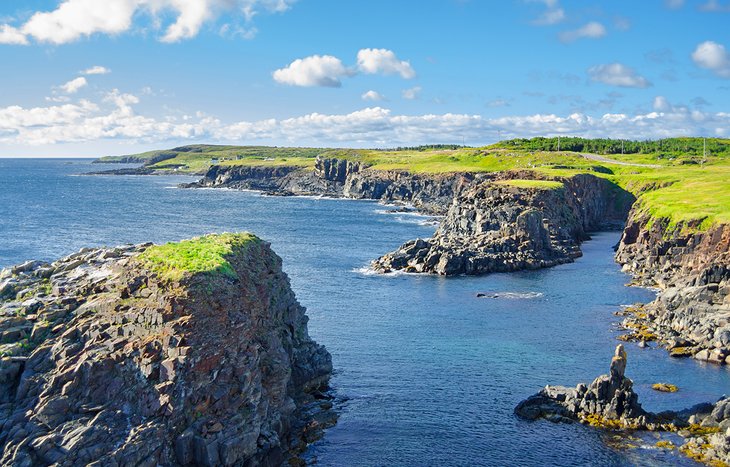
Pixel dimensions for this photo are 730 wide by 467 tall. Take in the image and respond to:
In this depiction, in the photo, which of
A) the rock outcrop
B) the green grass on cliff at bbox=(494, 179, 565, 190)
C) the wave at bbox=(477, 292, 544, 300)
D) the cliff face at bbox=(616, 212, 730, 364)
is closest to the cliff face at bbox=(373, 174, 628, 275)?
the green grass on cliff at bbox=(494, 179, 565, 190)

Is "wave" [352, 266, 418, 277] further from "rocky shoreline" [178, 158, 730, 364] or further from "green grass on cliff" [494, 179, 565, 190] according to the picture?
"green grass on cliff" [494, 179, 565, 190]

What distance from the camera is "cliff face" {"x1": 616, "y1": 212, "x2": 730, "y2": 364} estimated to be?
7788 cm

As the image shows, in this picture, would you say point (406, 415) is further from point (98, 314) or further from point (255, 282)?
point (98, 314)

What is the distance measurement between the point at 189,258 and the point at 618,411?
3743 cm

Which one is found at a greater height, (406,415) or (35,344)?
(35,344)

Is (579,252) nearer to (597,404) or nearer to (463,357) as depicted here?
(463,357)

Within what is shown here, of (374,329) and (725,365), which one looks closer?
(725,365)

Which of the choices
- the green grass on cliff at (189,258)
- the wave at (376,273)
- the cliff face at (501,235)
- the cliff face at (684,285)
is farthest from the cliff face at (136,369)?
the cliff face at (501,235)

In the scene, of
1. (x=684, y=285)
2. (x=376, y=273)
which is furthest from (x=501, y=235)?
(x=684, y=285)

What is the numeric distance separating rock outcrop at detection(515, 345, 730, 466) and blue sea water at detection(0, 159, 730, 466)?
1.72m

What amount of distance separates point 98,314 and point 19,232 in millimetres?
122363

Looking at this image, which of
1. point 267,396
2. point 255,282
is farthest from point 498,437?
point 255,282

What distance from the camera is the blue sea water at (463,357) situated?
54.5m

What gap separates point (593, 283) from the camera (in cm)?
11531
